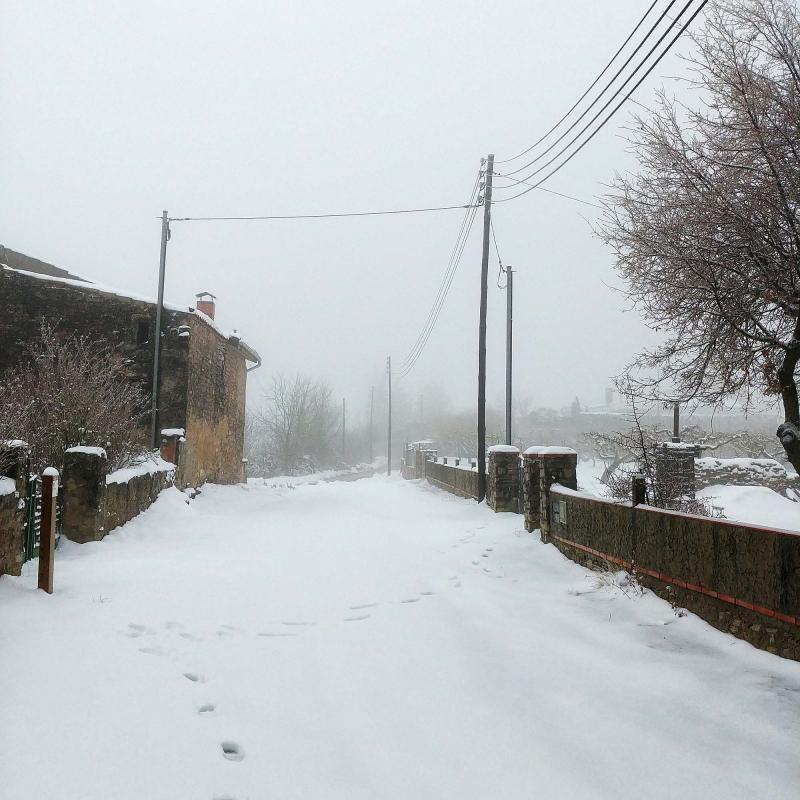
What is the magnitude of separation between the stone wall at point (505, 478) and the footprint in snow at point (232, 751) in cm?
916

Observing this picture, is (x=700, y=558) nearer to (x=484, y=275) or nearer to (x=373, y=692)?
(x=373, y=692)

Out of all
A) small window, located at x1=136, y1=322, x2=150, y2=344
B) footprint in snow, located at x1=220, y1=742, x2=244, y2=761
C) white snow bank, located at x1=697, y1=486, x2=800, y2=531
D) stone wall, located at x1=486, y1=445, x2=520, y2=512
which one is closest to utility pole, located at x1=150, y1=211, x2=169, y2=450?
small window, located at x1=136, y1=322, x2=150, y2=344

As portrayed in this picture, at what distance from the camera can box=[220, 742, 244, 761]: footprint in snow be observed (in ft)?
9.04

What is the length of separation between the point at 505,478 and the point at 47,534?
27.7ft

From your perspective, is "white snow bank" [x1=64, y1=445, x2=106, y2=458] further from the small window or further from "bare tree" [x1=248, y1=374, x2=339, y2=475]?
"bare tree" [x1=248, y1=374, x2=339, y2=475]

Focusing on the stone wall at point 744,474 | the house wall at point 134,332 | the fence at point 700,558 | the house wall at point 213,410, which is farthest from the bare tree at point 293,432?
the fence at point 700,558

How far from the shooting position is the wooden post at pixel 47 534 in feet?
15.2

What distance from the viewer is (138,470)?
A: 9352 mm

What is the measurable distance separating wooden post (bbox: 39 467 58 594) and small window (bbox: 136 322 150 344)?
10.9m

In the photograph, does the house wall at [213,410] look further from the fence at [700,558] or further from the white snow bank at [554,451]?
the fence at [700,558]

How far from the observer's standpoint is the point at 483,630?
4738mm

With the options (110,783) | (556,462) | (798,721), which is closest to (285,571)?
(556,462)

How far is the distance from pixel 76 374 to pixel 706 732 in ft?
29.7

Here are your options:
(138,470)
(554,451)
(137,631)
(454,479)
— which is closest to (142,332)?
(138,470)
